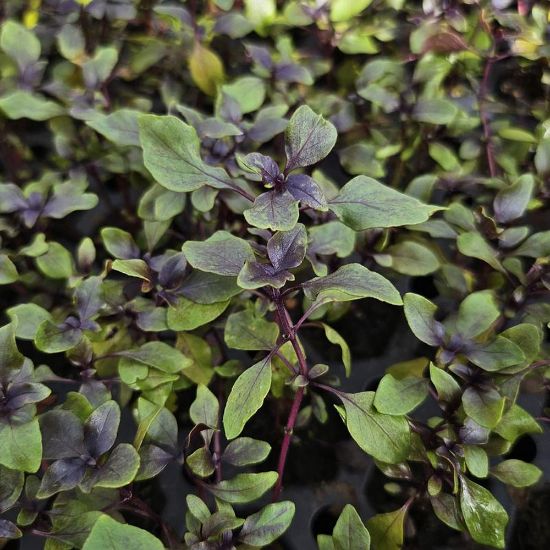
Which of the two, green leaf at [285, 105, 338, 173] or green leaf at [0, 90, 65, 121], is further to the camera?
green leaf at [0, 90, 65, 121]

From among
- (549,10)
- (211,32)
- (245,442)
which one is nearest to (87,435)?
(245,442)

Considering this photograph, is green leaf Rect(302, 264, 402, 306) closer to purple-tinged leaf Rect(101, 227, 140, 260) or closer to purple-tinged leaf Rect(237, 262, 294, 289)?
purple-tinged leaf Rect(237, 262, 294, 289)

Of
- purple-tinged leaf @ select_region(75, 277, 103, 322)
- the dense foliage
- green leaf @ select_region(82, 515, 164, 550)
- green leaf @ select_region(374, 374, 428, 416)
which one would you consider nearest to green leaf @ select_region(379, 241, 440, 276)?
the dense foliage

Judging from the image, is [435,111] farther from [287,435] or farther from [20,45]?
[20,45]

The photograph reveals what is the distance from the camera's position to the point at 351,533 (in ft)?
2.52

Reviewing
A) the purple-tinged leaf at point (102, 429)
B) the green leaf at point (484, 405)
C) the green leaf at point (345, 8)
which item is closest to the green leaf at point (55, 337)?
the purple-tinged leaf at point (102, 429)

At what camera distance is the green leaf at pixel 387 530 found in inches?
34.2

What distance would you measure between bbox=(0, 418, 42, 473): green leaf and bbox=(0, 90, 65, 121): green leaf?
0.62 meters

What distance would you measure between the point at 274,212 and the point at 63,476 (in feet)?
1.38

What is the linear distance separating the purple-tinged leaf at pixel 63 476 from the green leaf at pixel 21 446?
0.14 ft

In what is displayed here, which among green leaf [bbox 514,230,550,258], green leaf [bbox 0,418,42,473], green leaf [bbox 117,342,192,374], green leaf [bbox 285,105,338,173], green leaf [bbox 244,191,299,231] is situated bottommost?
green leaf [bbox 117,342,192,374]

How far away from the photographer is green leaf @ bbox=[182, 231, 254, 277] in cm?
79

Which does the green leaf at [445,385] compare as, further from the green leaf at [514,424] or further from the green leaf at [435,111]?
the green leaf at [435,111]

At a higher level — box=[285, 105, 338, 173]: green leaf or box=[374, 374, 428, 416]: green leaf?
box=[285, 105, 338, 173]: green leaf
